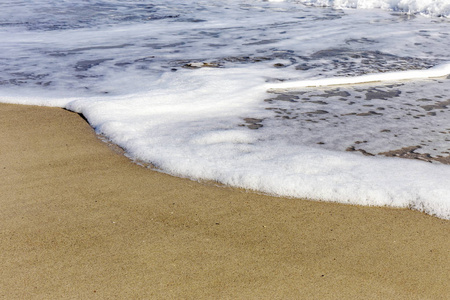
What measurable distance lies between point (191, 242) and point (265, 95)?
2632 mm

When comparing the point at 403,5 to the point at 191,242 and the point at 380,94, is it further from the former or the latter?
the point at 191,242

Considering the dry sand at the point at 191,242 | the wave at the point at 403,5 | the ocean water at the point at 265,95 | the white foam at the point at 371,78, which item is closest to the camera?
the dry sand at the point at 191,242

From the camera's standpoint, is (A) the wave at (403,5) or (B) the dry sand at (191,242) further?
(A) the wave at (403,5)

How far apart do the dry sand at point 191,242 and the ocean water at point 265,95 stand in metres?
0.22

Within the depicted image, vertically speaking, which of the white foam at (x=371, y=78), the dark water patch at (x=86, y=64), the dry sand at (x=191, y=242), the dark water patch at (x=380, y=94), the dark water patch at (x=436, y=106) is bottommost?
the dry sand at (x=191, y=242)

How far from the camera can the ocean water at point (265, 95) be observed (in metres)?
2.79

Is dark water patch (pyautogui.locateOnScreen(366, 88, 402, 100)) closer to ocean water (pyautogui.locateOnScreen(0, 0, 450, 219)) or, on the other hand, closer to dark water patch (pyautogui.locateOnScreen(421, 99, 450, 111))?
ocean water (pyautogui.locateOnScreen(0, 0, 450, 219))

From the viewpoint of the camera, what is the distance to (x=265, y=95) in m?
4.50

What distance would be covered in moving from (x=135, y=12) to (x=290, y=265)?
1005 centimetres

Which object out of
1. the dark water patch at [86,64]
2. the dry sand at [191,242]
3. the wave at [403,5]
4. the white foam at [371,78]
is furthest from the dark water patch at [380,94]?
the wave at [403,5]

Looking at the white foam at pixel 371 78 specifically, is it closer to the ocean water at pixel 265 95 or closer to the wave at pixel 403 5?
the ocean water at pixel 265 95

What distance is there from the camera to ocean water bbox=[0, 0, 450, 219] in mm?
2785

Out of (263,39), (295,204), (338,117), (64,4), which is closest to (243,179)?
(295,204)

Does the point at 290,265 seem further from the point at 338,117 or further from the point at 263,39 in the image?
the point at 263,39
